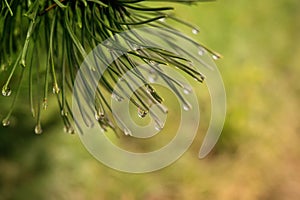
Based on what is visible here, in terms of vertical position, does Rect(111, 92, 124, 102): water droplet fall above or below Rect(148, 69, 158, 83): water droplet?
below

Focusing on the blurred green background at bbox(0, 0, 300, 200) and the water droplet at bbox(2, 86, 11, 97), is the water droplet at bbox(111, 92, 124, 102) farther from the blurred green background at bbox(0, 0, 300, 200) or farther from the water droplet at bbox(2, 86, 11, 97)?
the blurred green background at bbox(0, 0, 300, 200)

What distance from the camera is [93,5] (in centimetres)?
70

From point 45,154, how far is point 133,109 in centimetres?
57

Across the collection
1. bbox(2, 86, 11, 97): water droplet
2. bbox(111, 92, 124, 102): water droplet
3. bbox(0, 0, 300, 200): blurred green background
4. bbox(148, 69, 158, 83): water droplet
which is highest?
bbox(148, 69, 158, 83): water droplet

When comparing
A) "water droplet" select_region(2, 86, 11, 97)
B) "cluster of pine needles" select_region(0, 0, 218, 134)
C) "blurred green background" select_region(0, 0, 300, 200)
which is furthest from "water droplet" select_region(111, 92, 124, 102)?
"blurred green background" select_region(0, 0, 300, 200)

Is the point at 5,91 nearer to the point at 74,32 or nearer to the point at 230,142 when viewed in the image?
the point at 74,32

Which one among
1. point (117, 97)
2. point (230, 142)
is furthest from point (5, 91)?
point (230, 142)

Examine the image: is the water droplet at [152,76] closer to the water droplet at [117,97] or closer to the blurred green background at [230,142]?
the water droplet at [117,97]

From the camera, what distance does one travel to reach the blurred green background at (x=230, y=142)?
1.45m

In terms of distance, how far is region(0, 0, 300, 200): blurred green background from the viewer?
57.2 inches

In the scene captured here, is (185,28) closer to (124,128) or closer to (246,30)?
(246,30)

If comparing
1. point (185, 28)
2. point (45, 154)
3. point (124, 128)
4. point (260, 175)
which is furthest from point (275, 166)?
point (124, 128)

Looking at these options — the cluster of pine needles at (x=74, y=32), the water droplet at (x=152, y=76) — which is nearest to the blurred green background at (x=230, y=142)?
the cluster of pine needles at (x=74, y=32)

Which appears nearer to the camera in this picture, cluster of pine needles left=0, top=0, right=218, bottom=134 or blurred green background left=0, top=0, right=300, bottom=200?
cluster of pine needles left=0, top=0, right=218, bottom=134
